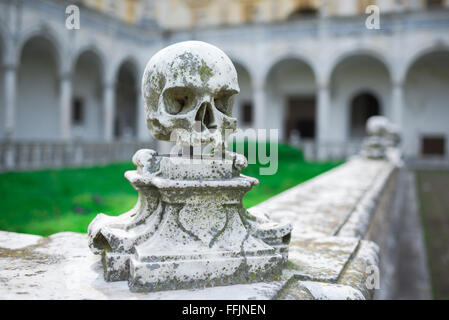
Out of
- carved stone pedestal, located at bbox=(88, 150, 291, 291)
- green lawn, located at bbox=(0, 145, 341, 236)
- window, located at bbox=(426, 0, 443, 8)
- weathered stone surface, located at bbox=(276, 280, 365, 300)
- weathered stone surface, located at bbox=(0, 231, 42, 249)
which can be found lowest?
green lawn, located at bbox=(0, 145, 341, 236)

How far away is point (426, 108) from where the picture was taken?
70.9 ft

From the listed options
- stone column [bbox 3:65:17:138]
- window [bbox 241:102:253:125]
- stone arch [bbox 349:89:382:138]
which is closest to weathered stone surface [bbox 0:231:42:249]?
stone column [bbox 3:65:17:138]

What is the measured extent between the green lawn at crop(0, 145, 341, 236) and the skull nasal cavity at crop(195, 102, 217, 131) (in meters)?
3.17

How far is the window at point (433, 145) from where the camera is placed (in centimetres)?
2138

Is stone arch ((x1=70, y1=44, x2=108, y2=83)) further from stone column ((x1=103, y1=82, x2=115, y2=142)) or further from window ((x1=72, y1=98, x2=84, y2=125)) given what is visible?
window ((x1=72, y1=98, x2=84, y2=125))

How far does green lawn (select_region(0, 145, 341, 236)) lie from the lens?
513cm

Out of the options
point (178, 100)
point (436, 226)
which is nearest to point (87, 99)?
point (436, 226)

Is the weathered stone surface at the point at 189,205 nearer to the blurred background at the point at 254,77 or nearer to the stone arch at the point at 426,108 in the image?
the blurred background at the point at 254,77

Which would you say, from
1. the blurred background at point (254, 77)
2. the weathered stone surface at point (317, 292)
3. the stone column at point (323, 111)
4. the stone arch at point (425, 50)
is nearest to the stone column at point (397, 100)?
the blurred background at point (254, 77)

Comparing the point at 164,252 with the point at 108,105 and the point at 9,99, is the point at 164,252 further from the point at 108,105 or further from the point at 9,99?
the point at 108,105

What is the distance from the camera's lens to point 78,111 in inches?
869

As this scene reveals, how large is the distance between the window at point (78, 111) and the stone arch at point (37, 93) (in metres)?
1.28
